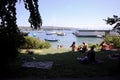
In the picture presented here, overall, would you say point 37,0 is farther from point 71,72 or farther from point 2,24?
point 71,72

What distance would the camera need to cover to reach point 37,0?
590 inches

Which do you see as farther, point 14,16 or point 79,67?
point 79,67

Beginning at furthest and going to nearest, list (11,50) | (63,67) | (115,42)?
(115,42), (63,67), (11,50)

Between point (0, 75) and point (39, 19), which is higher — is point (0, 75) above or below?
below

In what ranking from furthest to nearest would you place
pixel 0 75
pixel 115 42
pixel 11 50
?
pixel 115 42
pixel 11 50
pixel 0 75

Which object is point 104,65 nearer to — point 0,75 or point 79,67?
point 79,67

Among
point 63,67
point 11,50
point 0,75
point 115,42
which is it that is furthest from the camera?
point 115,42

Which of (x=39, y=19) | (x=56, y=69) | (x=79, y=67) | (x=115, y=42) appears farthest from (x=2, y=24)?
(x=115, y=42)

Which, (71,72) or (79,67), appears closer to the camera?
(71,72)

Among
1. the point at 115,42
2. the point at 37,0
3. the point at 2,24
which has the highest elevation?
the point at 37,0

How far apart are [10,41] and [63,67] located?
3.37m

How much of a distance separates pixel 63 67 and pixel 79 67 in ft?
2.96

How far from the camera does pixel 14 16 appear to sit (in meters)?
14.3

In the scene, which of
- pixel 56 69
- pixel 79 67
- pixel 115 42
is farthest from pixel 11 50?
pixel 115 42
